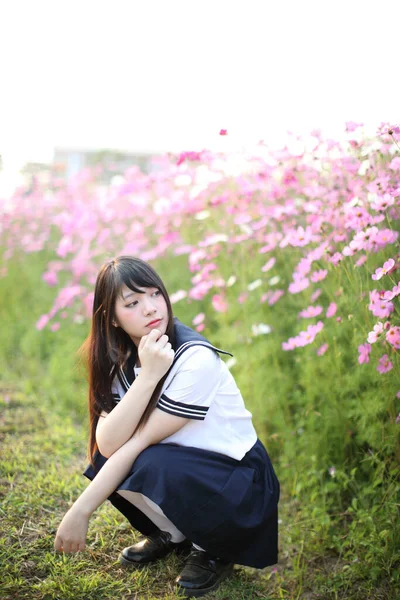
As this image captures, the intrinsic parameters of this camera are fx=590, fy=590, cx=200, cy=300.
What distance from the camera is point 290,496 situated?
7.55 ft

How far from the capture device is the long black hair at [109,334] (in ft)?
5.20

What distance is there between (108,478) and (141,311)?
1.43 ft

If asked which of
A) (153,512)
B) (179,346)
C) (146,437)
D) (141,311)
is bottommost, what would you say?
(153,512)

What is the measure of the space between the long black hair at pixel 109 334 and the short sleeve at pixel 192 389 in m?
0.06

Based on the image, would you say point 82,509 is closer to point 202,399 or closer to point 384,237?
point 202,399

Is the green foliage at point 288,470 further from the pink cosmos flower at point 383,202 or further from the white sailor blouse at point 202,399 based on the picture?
the white sailor blouse at point 202,399

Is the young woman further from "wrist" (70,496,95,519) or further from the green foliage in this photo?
the green foliage

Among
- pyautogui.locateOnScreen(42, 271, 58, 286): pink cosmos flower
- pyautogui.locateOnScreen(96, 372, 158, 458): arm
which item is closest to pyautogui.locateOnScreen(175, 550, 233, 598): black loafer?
pyautogui.locateOnScreen(96, 372, 158, 458): arm

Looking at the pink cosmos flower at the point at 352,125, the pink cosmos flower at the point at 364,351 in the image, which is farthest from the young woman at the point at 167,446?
the pink cosmos flower at the point at 352,125

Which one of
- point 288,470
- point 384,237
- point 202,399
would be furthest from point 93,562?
point 384,237

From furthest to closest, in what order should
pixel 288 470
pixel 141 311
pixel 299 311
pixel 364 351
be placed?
pixel 299 311 < pixel 288 470 < pixel 364 351 < pixel 141 311

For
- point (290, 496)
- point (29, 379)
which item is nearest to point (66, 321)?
point (29, 379)

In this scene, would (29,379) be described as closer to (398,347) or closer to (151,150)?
(398,347)

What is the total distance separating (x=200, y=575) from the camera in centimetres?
160
